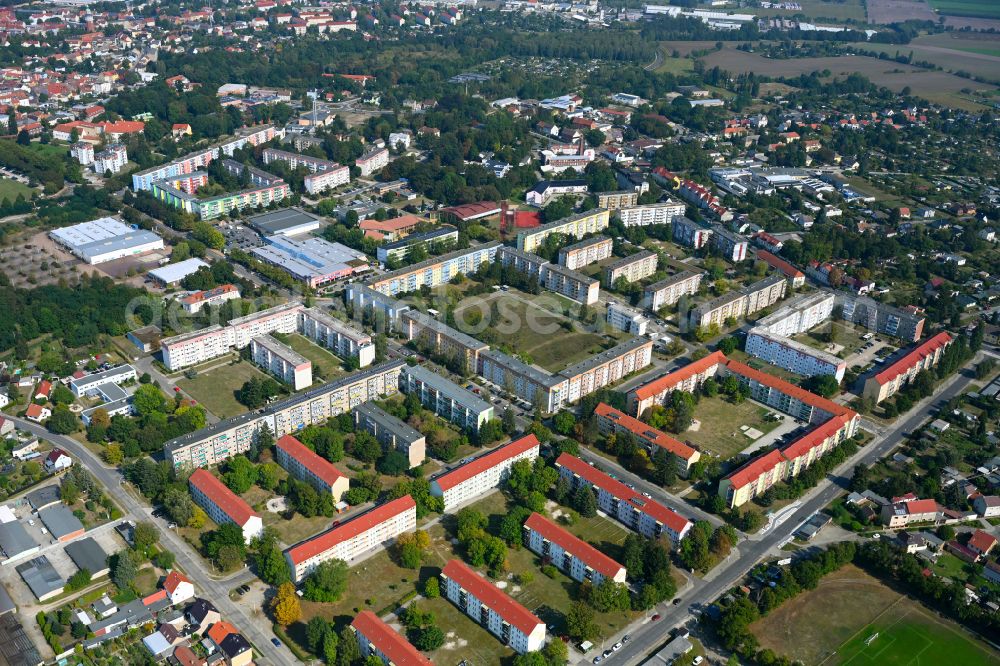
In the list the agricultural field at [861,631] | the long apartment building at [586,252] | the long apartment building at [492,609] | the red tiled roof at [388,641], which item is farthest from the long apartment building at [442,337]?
the agricultural field at [861,631]

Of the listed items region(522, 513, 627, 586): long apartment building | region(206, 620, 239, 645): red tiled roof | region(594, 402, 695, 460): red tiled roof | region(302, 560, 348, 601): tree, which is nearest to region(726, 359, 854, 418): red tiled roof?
region(594, 402, 695, 460): red tiled roof

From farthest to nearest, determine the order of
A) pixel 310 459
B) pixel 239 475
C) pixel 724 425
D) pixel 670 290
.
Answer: pixel 670 290 < pixel 724 425 < pixel 310 459 < pixel 239 475

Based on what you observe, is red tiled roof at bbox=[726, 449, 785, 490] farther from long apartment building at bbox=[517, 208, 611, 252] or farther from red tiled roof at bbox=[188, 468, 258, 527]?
long apartment building at bbox=[517, 208, 611, 252]

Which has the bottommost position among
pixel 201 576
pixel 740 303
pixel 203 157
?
pixel 201 576

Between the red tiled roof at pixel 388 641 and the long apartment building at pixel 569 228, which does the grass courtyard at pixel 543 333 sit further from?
the red tiled roof at pixel 388 641

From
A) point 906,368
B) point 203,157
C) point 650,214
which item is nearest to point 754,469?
point 906,368

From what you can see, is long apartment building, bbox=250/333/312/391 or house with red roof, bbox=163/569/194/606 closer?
house with red roof, bbox=163/569/194/606

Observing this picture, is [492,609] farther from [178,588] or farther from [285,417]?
[285,417]
